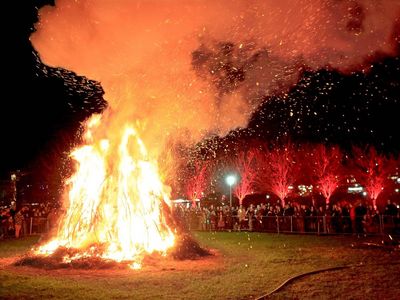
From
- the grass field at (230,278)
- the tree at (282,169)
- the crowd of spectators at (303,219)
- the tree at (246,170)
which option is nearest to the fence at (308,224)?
the crowd of spectators at (303,219)

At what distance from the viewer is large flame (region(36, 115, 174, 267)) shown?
40.9 ft

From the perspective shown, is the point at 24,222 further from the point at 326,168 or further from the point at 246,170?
the point at 326,168

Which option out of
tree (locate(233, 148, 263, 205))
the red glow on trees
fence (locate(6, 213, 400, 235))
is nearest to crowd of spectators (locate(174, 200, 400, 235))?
fence (locate(6, 213, 400, 235))

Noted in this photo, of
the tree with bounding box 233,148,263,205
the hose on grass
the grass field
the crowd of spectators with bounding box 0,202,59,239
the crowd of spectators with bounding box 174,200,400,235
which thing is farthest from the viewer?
the tree with bounding box 233,148,263,205

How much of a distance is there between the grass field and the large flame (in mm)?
1328

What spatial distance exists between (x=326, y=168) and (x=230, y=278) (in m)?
30.4

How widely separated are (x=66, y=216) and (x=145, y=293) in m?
6.70

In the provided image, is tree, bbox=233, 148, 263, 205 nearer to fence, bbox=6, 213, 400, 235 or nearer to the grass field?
fence, bbox=6, 213, 400, 235

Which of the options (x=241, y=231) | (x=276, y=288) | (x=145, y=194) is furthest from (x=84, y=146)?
(x=241, y=231)

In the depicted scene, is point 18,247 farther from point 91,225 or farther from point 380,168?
point 380,168

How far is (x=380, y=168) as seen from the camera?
36.7 m

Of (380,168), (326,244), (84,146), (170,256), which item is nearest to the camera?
(170,256)

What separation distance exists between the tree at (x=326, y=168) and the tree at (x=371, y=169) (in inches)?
65.1

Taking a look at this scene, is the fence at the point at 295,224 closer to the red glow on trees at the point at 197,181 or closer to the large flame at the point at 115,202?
the large flame at the point at 115,202
